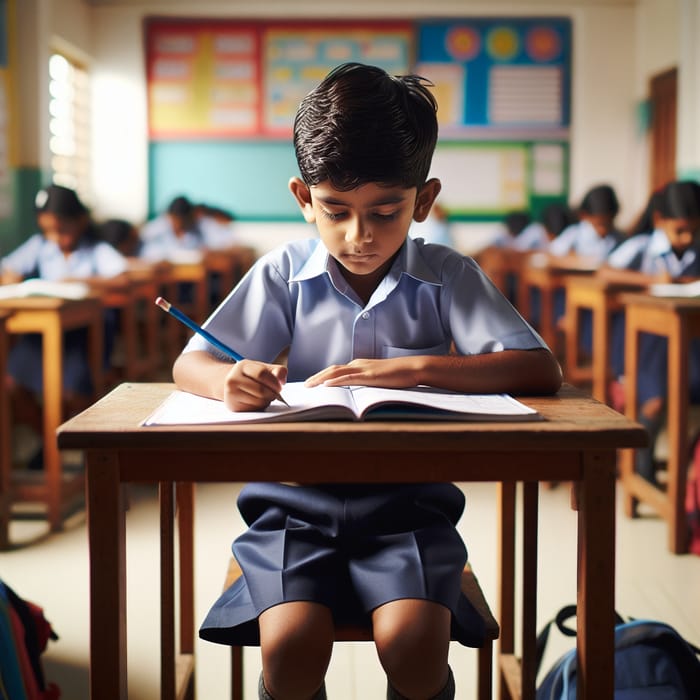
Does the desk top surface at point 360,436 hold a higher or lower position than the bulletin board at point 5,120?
lower

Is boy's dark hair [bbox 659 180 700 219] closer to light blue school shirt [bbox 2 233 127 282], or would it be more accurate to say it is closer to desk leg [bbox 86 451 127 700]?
light blue school shirt [bbox 2 233 127 282]


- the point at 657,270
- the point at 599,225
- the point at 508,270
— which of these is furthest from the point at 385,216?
the point at 508,270

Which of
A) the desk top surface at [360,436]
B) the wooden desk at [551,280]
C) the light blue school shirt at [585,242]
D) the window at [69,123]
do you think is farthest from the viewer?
the window at [69,123]

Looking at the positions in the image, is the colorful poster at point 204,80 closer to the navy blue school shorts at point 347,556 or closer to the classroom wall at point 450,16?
the classroom wall at point 450,16

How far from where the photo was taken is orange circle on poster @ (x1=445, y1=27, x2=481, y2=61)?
905 cm

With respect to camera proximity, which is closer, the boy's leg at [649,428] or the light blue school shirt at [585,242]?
the boy's leg at [649,428]

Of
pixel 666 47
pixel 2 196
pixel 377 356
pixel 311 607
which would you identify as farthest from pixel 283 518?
pixel 666 47

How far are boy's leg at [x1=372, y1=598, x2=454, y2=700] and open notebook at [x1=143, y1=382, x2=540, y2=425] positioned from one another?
238 millimetres

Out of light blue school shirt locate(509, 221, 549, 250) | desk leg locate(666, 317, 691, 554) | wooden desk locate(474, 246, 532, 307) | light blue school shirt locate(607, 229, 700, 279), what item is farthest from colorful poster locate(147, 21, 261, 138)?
desk leg locate(666, 317, 691, 554)

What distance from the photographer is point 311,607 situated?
1111 millimetres

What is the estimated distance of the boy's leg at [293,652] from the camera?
42.0 inches

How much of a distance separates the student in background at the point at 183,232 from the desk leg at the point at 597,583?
6.84 metres

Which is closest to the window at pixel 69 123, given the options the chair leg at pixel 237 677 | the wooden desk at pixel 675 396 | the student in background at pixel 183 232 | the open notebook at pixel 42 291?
the student in background at pixel 183 232

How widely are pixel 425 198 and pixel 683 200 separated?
2.49 m
